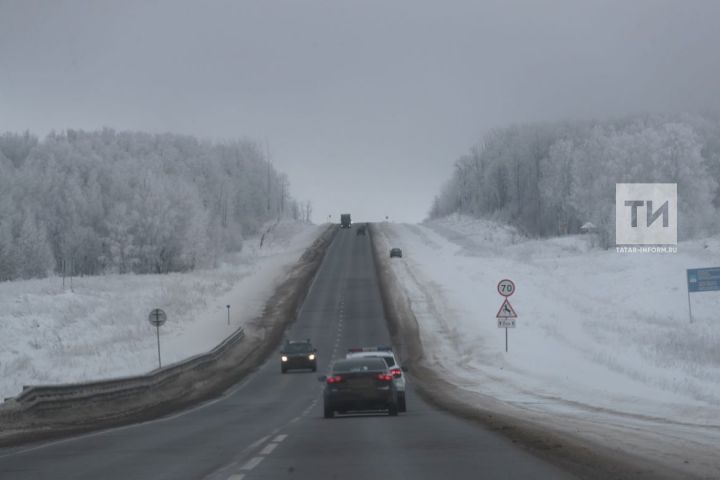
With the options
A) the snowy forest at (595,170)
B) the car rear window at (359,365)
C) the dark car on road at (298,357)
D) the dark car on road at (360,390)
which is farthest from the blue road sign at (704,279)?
the snowy forest at (595,170)

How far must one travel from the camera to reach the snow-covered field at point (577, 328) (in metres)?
29.9

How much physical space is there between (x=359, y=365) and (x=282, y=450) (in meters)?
9.17

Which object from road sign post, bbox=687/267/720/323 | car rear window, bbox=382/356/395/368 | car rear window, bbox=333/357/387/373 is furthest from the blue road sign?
car rear window, bbox=333/357/387/373

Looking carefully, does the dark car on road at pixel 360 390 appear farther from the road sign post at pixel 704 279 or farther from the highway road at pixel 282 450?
the road sign post at pixel 704 279

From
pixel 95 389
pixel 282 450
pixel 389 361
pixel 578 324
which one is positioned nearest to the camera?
pixel 282 450

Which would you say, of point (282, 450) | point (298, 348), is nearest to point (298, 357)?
point (298, 348)

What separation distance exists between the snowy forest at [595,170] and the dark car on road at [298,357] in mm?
63516

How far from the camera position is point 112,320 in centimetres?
7081

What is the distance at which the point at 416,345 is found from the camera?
5719 cm

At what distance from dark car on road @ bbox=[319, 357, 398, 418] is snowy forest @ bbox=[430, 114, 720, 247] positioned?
282 feet

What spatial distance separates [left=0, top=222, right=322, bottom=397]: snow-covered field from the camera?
51.7 metres

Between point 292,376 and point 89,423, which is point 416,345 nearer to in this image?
point 292,376

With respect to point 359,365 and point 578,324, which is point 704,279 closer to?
point 578,324

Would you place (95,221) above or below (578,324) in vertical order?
above
